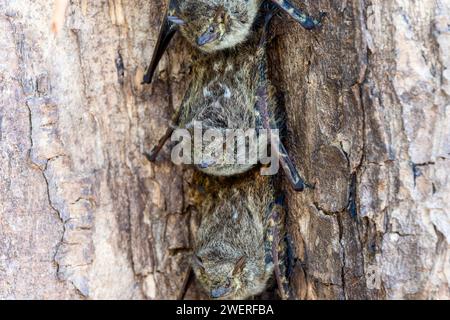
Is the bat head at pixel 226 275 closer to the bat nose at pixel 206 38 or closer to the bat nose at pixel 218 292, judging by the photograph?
the bat nose at pixel 218 292

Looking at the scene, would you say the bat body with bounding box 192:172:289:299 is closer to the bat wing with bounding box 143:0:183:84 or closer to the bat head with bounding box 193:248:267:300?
the bat head with bounding box 193:248:267:300

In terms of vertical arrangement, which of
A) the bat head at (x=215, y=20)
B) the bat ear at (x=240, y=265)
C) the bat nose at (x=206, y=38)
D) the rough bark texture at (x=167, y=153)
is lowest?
the bat ear at (x=240, y=265)

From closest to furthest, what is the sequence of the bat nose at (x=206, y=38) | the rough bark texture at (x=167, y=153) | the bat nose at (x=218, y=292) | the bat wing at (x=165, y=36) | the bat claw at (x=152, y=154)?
the rough bark texture at (x=167, y=153) → the bat nose at (x=206, y=38) → the bat wing at (x=165, y=36) → the bat nose at (x=218, y=292) → the bat claw at (x=152, y=154)

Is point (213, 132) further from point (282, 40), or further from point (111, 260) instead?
point (111, 260)

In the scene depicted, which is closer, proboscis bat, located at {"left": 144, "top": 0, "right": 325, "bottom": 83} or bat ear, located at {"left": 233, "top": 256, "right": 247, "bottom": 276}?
proboscis bat, located at {"left": 144, "top": 0, "right": 325, "bottom": 83}

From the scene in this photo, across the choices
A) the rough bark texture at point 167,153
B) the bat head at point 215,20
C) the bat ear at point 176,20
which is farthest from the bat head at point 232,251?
the bat ear at point 176,20

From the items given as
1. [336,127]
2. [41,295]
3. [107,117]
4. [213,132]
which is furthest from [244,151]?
[41,295]

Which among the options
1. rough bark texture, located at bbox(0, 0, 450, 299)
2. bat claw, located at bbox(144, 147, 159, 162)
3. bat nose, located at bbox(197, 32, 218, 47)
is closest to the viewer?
rough bark texture, located at bbox(0, 0, 450, 299)

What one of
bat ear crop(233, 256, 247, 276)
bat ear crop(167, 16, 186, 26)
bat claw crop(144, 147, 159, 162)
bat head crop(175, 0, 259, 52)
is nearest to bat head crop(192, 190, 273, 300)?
bat ear crop(233, 256, 247, 276)
